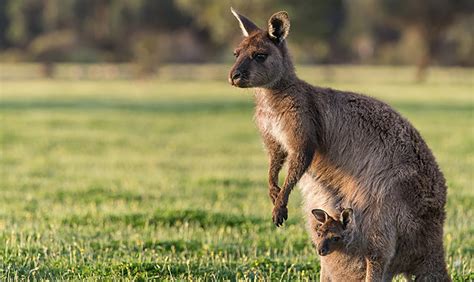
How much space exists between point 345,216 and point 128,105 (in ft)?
108

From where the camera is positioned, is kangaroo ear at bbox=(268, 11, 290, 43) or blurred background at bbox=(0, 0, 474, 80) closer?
kangaroo ear at bbox=(268, 11, 290, 43)

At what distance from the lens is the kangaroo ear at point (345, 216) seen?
6.10 meters

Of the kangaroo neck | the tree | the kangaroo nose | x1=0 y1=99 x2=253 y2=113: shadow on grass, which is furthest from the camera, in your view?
the tree

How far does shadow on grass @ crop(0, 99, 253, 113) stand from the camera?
118 ft

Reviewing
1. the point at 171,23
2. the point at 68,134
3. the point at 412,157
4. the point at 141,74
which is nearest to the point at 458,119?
the point at 68,134

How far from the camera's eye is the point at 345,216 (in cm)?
613

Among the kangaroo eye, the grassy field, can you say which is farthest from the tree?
the kangaroo eye

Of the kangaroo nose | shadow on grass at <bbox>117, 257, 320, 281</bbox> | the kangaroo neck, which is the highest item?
the kangaroo nose

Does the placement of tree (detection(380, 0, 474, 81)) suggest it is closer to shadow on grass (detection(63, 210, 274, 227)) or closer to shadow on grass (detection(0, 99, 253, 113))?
shadow on grass (detection(0, 99, 253, 113))

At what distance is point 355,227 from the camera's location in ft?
20.3

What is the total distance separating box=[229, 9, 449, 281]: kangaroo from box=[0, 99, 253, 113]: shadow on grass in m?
29.3

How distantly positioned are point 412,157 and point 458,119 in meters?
27.1

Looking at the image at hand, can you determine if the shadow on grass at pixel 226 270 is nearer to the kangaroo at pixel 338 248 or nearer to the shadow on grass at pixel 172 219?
the kangaroo at pixel 338 248

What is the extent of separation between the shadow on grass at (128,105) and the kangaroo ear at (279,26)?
29.3m
